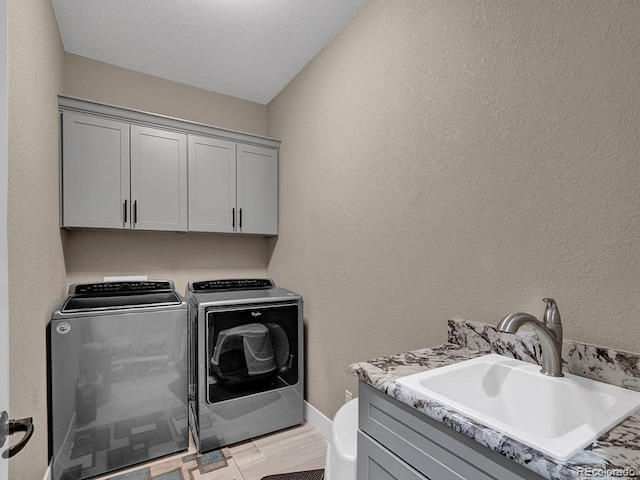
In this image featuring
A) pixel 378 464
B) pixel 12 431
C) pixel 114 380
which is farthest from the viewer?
pixel 114 380

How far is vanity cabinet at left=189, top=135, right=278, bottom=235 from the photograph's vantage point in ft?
8.40

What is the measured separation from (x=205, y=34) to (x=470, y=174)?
1.92m

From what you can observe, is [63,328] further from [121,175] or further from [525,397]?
[525,397]

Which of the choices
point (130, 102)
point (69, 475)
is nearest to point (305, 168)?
point (130, 102)

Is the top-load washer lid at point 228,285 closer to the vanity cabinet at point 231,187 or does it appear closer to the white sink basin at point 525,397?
the vanity cabinet at point 231,187

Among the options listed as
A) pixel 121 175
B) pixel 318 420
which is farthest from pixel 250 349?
pixel 121 175

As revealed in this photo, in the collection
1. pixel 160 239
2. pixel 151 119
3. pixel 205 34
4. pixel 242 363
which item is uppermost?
pixel 205 34

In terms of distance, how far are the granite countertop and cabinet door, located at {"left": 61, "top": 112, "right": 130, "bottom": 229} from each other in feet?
6.67

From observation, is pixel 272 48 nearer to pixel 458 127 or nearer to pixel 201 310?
pixel 458 127

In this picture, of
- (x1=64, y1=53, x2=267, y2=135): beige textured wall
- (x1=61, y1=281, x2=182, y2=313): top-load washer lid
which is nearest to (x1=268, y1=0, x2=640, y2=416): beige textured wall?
(x1=64, y1=53, x2=267, y2=135): beige textured wall

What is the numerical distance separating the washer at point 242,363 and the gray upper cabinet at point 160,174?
2.00 feet

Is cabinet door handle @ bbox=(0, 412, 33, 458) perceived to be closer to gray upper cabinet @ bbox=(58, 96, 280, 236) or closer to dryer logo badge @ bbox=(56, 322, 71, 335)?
dryer logo badge @ bbox=(56, 322, 71, 335)

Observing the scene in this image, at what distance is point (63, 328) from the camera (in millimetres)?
1788

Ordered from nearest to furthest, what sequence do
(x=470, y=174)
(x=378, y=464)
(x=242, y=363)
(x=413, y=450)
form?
(x=413, y=450) < (x=378, y=464) < (x=470, y=174) < (x=242, y=363)
